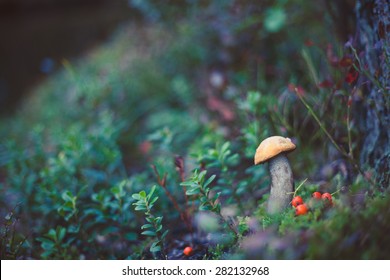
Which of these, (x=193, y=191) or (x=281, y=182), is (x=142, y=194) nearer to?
(x=193, y=191)

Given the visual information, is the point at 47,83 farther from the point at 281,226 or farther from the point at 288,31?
the point at 281,226

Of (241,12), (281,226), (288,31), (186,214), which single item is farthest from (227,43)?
(281,226)

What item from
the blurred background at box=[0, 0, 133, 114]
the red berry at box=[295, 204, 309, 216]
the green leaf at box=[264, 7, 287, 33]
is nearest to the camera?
the red berry at box=[295, 204, 309, 216]

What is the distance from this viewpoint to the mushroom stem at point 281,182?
4.56 ft

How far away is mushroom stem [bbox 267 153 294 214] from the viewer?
139 cm

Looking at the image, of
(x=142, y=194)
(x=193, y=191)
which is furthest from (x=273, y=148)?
(x=142, y=194)

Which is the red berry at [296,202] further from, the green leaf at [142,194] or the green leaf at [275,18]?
the green leaf at [275,18]

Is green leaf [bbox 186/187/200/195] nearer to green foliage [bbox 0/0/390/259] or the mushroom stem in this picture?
green foliage [bbox 0/0/390/259]

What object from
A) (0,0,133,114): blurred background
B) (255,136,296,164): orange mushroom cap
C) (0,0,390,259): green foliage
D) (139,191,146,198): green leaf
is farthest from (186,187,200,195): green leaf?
(0,0,133,114): blurred background

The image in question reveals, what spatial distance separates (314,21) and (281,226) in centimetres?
212

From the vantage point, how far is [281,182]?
141cm

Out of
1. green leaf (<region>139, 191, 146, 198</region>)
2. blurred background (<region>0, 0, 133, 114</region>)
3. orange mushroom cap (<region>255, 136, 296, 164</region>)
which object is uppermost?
blurred background (<region>0, 0, 133, 114</region>)
